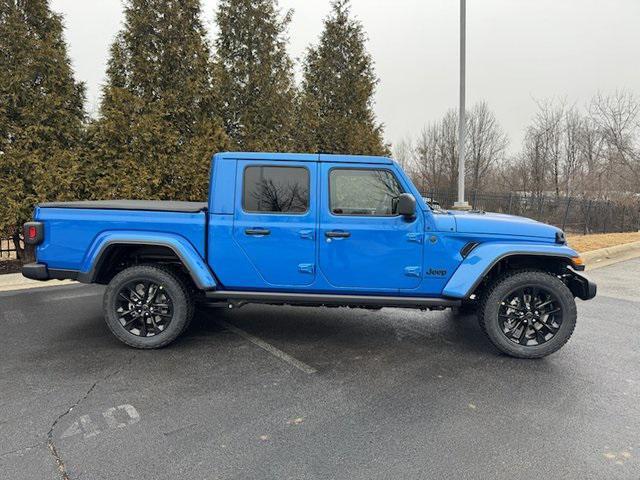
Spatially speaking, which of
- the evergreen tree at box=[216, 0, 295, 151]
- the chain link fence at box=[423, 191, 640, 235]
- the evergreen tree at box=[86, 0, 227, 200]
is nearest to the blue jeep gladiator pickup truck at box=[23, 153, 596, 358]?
the evergreen tree at box=[86, 0, 227, 200]

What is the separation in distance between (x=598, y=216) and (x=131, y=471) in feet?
78.6

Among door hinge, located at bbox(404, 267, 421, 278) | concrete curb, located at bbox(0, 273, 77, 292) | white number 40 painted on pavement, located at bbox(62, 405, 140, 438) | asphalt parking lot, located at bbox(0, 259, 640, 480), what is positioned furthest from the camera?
concrete curb, located at bbox(0, 273, 77, 292)

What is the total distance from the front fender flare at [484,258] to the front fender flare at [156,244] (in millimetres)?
2334

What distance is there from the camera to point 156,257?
4316 mm

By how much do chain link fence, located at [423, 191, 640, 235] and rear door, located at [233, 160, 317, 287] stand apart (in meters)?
13.4

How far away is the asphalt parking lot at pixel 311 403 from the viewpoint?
2436 millimetres

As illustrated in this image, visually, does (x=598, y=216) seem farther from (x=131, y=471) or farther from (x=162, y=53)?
(x=131, y=471)

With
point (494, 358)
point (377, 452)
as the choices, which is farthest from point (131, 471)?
point (494, 358)

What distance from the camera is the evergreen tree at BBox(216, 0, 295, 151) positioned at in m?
10.1

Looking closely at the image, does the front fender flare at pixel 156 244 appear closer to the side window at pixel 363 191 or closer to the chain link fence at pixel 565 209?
the side window at pixel 363 191

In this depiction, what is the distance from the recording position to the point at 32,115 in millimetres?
7609

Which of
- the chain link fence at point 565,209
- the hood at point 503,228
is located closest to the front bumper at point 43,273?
the hood at point 503,228

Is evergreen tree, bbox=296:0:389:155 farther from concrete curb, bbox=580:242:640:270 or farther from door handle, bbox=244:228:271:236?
door handle, bbox=244:228:271:236

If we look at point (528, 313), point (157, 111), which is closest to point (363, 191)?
point (528, 313)
